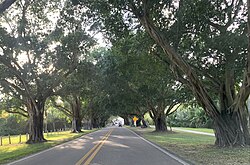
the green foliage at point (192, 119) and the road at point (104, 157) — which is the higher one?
the green foliage at point (192, 119)

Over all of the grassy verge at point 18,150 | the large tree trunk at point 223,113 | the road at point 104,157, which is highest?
the large tree trunk at point 223,113

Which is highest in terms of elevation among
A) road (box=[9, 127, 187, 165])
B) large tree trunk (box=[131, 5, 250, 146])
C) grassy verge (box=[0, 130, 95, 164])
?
large tree trunk (box=[131, 5, 250, 146])

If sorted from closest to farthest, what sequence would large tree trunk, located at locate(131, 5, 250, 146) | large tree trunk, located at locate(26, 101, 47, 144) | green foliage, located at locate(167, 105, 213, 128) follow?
large tree trunk, located at locate(131, 5, 250, 146)
large tree trunk, located at locate(26, 101, 47, 144)
green foliage, located at locate(167, 105, 213, 128)

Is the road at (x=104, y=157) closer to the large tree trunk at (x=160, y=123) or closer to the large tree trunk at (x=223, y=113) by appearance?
the large tree trunk at (x=223, y=113)

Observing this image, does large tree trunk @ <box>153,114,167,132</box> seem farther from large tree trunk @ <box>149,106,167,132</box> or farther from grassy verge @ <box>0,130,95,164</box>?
grassy verge @ <box>0,130,95,164</box>

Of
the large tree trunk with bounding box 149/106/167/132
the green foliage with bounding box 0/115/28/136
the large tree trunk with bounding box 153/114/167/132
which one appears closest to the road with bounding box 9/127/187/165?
the large tree trunk with bounding box 149/106/167/132

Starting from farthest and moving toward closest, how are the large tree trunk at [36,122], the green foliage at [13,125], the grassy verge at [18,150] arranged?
the green foliage at [13,125] < the large tree trunk at [36,122] < the grassy verge at [18,150]

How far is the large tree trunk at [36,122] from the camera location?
27.9 m

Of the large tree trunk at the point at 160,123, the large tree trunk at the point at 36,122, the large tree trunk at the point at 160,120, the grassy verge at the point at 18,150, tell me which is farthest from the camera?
the large tree trunk at the point at 160,123

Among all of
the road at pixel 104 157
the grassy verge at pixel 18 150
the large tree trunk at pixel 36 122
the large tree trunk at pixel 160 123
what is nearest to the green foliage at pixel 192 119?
the large tree trunk at pixel 160 123

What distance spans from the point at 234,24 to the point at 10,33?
1628 cm

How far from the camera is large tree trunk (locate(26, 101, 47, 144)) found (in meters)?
27.9

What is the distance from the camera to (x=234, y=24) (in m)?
14.9

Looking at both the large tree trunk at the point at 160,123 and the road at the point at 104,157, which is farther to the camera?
→ the large tree trunk at the point at 160,123
